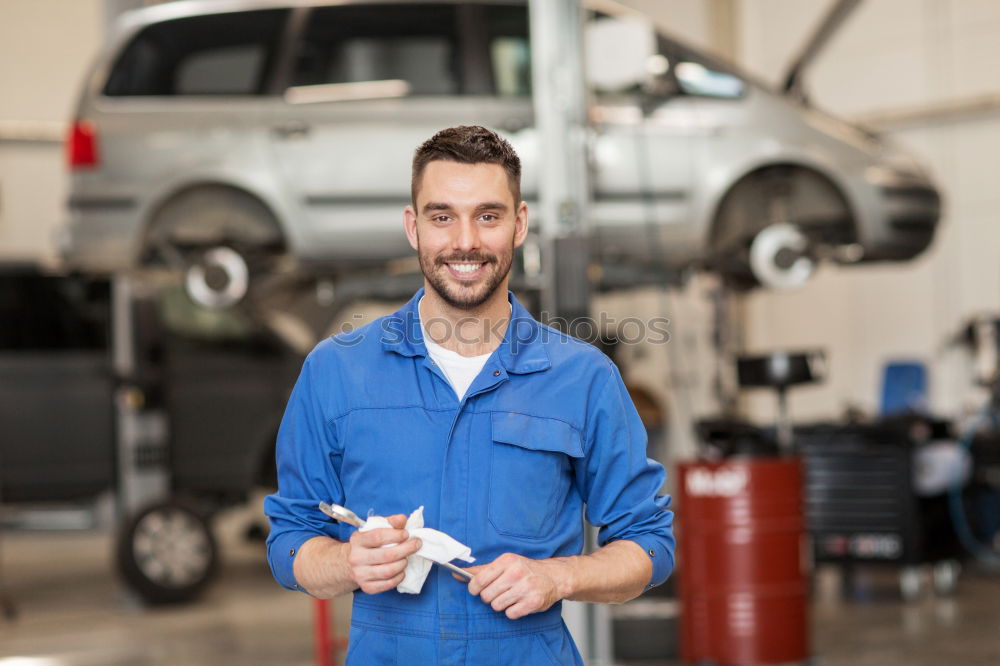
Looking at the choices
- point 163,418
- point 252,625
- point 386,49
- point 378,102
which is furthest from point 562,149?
point 163,418

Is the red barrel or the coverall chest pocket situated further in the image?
the red barrel

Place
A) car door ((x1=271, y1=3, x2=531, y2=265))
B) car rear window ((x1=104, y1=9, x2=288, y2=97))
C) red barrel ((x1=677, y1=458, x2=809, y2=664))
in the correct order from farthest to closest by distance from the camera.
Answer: car rear window ((x1=104, y1=9, x2=288, y2=97)) < car door ((x1=271, y1=3, x2=531, y2=265)) < red barrel ((x1=677, y1=458, x2=809, y2=664))

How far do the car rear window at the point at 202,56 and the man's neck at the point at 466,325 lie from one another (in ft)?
11.3

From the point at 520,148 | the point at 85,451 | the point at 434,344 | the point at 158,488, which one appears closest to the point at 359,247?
the point at 520,148

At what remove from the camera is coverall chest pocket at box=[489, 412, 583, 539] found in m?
1.33

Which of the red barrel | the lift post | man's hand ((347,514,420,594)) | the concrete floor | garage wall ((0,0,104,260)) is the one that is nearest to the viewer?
man's hand ((347,514,420,594))

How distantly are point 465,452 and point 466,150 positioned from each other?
38cm

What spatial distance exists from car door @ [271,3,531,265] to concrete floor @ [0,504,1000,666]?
164cm

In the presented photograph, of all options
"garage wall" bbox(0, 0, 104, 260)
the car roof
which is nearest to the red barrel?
the car roof

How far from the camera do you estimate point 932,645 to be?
399cm

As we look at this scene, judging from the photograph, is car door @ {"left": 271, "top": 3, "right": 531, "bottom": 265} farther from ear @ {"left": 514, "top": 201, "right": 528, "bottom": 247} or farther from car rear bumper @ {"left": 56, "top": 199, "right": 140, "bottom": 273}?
ear @ {"left": 514, "top": 201, "right": 528, "bottom": 247}

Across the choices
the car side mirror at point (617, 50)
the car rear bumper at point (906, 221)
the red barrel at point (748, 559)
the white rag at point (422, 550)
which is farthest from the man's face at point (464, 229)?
the car rear bumper at point (906, 221)

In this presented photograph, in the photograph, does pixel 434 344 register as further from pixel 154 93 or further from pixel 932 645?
pixel 154 93

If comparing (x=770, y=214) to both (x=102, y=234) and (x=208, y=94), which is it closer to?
(x=208, y=94)
